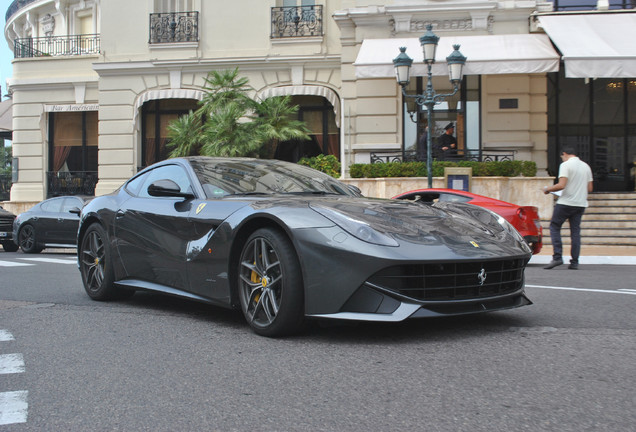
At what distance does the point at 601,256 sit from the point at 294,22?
12215mm

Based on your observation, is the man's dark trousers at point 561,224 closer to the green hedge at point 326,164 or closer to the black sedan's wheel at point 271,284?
the black sedan's wheel at point 271,284

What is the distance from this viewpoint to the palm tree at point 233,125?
17266 mm

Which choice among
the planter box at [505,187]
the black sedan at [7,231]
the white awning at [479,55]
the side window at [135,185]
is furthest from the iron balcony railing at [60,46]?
the side window at [135,185]

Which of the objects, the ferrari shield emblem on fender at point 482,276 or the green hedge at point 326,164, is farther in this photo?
the green hedge at point 326,164

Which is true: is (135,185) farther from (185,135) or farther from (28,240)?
(185,135)

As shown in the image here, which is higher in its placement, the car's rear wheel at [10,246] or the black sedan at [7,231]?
the black sedan at [7,231]

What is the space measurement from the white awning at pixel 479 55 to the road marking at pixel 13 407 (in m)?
13.9

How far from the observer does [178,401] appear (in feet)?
9.27

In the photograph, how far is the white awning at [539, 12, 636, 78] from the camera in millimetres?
14477

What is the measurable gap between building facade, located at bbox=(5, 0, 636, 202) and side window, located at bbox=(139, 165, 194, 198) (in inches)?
438

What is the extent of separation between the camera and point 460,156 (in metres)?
17.0

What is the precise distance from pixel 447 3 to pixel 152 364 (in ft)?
51.2

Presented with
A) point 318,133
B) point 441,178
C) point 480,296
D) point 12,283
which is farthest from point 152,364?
point 318,133

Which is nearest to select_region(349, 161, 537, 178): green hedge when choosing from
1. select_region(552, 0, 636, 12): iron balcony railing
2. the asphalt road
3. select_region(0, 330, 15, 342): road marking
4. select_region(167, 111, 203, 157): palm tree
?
select_region(167, 111, 203, 157): palm tree
